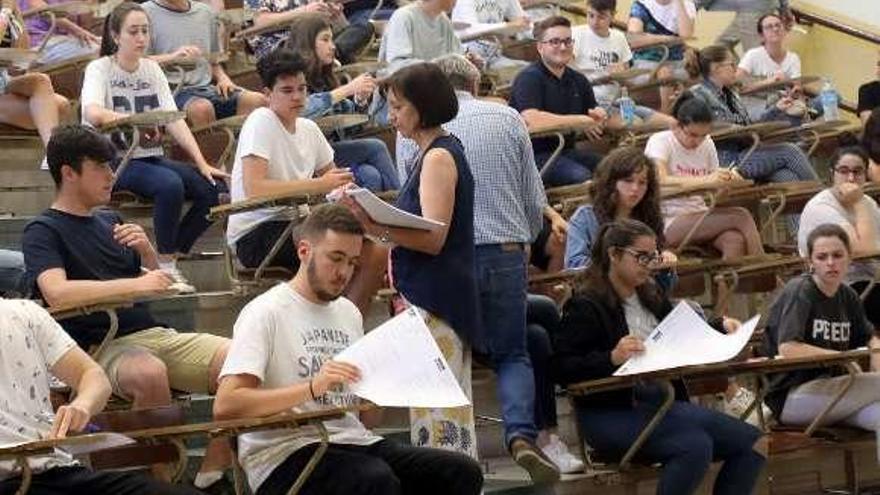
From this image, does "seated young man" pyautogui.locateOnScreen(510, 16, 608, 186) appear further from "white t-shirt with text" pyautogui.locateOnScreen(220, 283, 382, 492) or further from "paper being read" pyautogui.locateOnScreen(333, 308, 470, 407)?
"paper being read" pyautogui.locateOnScreen(333, 308, 470, 407)

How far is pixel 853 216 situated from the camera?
996 centimetres

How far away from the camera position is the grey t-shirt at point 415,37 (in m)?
10.4

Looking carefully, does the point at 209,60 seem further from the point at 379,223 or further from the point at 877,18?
the point at 877,18

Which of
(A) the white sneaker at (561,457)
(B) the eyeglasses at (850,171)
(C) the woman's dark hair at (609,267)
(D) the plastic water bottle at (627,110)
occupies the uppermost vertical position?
(D) the plastic water bottle at (627,110)

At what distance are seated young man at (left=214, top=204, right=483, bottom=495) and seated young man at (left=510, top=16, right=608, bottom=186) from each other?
367 centimetres

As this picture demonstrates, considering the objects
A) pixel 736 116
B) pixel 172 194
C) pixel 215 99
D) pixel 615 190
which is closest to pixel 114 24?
pixel 215 99

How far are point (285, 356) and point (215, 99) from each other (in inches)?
160

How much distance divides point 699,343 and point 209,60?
3.67 meters

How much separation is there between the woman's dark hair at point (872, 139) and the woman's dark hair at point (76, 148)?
17.2 ft

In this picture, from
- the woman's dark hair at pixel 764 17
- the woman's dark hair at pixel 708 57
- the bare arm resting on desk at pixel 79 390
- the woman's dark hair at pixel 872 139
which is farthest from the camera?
the woman's dark hair at pixel 764 17

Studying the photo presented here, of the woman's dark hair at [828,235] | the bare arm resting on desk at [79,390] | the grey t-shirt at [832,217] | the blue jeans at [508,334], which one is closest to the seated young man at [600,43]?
the grey t-shirt at [832,217]

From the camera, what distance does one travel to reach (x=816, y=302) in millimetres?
8430

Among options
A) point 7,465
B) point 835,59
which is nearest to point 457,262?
point 7,465

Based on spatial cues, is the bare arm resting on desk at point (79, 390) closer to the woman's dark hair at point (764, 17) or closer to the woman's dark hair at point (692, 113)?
the woman's dark hair at point (692, 113)
